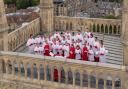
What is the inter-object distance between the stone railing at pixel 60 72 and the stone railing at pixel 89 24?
7.72 metres

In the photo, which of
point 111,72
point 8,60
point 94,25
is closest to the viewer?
point 111,72

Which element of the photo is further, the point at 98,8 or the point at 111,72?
the point at 98,8

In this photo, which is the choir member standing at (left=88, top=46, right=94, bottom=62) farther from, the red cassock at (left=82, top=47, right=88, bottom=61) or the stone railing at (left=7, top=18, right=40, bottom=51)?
the stone railing at (left=7, top=18, right=40, bottom=51)

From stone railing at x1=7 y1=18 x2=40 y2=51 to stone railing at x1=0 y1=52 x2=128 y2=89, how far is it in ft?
9.10

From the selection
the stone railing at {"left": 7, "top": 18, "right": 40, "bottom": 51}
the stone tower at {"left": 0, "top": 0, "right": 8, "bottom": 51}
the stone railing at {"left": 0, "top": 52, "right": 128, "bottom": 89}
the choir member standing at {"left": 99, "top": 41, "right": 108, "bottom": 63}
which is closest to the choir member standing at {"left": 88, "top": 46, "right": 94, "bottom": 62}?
the choir member standing at {"left": 99, "top": 41, "right": 108, "bottom": 63}

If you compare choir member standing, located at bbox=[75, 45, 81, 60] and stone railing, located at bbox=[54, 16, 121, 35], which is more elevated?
stone railing, located at bbox=[54, 16, 121, 35]

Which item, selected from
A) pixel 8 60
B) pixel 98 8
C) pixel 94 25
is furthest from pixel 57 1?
pixel 8 60

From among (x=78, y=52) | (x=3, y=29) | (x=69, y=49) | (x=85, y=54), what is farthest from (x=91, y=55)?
(x=3, y=29)

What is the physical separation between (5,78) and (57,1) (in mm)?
79062

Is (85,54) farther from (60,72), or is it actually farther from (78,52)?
(60,72)

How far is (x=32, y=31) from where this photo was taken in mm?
19062

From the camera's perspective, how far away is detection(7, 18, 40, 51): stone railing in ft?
52.4

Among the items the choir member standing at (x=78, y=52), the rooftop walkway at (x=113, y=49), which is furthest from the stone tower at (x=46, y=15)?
the choir member standing at (x=78, y=52)

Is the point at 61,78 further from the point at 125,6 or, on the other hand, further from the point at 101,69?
the point at 125,6
